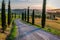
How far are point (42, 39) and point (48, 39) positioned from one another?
2.19 feet

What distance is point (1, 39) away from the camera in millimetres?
21125

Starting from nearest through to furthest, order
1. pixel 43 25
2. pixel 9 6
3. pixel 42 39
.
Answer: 1. pixel 42 39
2. pixel 43 25
3. pixel 9 6

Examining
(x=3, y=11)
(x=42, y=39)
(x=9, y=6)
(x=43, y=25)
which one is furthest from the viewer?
(x=9, y=6)

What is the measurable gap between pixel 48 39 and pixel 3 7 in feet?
72.4

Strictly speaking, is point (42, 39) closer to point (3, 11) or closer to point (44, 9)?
point (3, 11)

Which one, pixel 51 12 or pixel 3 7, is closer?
pixel 3 7

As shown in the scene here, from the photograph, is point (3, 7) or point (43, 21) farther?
point (43, 21)

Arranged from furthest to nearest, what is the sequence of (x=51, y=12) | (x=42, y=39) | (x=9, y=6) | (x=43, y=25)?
(x=51, y=12) < (x=9, y=6) < (x=43, y=25) < (x=42, y=39)

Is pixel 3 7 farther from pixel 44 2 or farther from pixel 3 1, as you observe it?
pixel 44 2

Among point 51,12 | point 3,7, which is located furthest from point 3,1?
point 51,12

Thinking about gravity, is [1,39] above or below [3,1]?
below

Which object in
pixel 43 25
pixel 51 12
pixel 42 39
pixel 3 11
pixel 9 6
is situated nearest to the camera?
pixel 42 39

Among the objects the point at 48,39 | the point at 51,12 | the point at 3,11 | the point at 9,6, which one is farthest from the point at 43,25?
the point at 51,12

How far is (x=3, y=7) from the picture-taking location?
1638 inches
